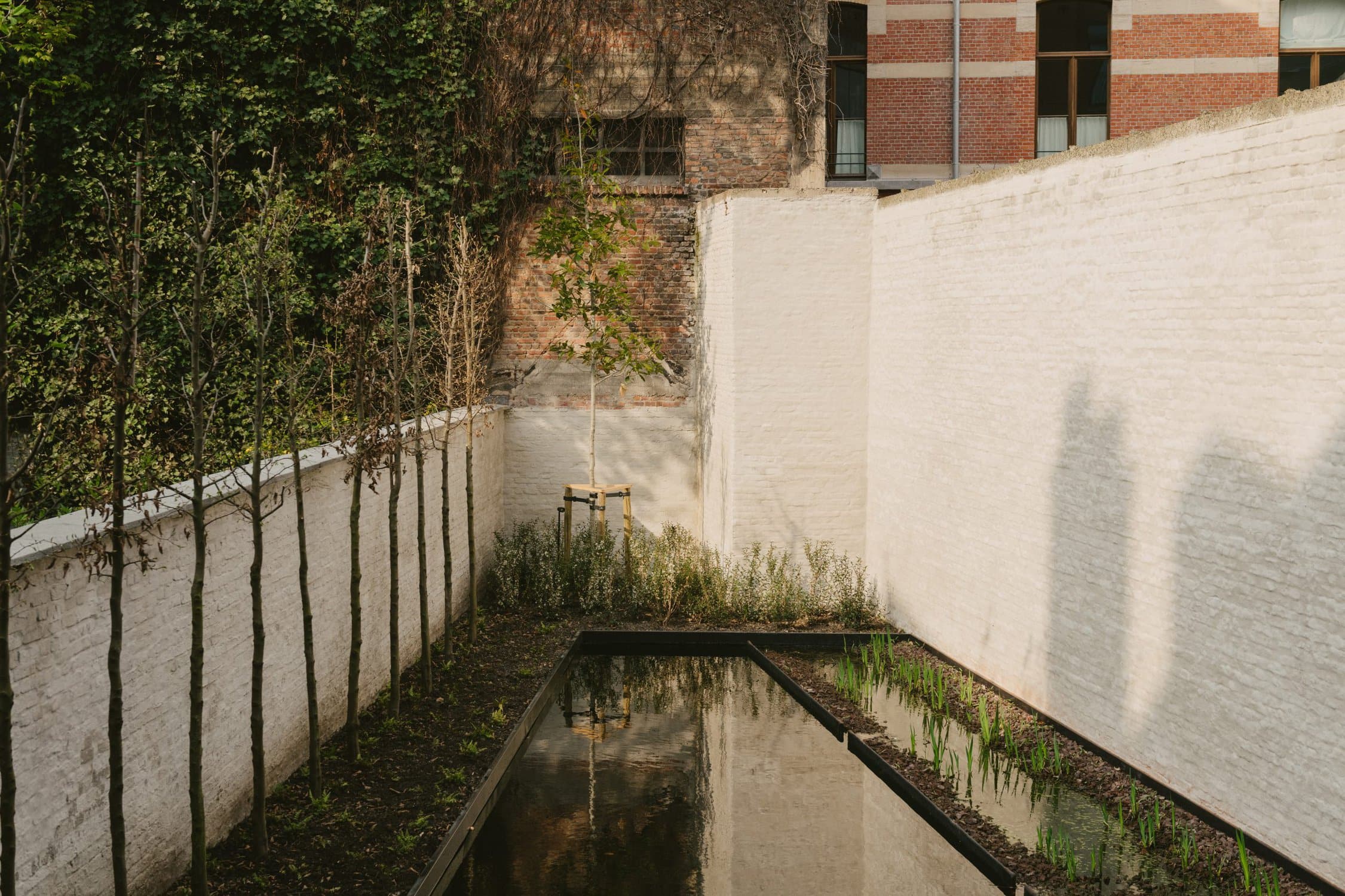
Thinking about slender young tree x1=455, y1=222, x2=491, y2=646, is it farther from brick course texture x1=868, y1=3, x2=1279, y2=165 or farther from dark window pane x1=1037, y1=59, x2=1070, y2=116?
dark window pane x1=1037, y1=59, x2=1070, y2=116

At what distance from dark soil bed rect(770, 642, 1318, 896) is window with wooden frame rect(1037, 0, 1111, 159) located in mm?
10388

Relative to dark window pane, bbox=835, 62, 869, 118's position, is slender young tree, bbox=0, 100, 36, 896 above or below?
below

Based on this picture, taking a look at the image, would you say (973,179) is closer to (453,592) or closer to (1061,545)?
(1061,545)

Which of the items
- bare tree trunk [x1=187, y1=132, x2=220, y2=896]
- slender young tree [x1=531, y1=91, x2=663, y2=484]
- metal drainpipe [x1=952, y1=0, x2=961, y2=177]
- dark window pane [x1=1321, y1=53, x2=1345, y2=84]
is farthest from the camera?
dark window pane [x1=1321, y1=53, x2=1345, y2=84]

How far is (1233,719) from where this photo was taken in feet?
19.3

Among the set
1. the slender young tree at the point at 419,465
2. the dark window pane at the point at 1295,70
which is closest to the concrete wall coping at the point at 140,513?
the slender young tree at the point at 419,465

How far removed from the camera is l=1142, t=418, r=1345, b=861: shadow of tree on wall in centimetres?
522

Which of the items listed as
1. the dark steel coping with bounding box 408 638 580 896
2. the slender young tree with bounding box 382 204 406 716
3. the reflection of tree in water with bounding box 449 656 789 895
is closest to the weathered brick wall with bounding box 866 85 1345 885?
the reflection of tree in water with bounding box 449 656 789 895

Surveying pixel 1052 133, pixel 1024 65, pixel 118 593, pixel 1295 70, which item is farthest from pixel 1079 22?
pixel 118 593

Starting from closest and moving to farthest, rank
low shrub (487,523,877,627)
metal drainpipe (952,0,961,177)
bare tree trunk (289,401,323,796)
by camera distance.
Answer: bare tree trunk (289,401,323,796), low shrub (487,523,877,627), metal drainpipe (952,0,961,177)

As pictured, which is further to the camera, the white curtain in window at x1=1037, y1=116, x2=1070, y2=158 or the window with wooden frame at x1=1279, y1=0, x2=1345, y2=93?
the white curtain in window at x1=1037, y1=116, x2=1070, y2=158

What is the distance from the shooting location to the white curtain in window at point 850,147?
16.9 m

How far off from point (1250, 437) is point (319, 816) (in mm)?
5178

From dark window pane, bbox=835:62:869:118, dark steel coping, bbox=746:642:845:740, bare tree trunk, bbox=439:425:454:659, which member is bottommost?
dark steel coping, bbox=746:642:845:740
